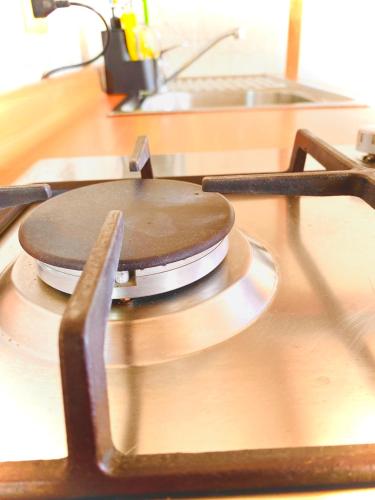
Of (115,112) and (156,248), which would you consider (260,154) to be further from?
(115,112)

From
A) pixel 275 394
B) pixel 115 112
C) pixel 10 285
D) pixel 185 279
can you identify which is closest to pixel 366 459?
pixel 275 394

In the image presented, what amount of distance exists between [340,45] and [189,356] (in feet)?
6.00

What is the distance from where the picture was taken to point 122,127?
103 cm

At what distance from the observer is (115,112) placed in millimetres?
1199

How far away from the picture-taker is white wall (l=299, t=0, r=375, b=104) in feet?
5.26

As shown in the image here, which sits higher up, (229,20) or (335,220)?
(229,20)

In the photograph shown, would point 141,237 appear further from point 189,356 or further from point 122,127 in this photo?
point 122,127

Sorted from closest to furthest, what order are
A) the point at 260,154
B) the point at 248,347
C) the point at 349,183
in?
the point at 248,347
the point at 349,183
the point at 260,154

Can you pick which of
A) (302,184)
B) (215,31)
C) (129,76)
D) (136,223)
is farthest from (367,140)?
(215,31)

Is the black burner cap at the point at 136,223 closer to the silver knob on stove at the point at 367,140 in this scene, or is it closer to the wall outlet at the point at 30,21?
the silver knob on stove at the point at 367,140

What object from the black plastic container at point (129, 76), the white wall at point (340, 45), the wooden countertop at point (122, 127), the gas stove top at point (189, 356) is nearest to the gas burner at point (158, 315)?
the gas stove top at point (189, 356)

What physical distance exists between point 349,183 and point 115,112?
91 centimetres

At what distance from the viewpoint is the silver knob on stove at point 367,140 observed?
660 millimetres

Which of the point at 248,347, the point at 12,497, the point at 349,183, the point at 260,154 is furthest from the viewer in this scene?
the point at 260,154
